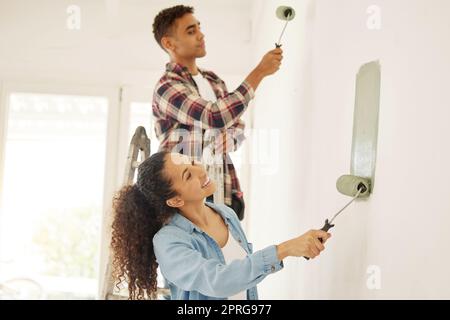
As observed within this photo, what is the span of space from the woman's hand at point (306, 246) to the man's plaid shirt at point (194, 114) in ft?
0.76

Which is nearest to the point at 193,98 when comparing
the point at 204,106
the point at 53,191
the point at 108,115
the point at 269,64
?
the point at 204,106

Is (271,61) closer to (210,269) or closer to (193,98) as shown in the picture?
(193,98)

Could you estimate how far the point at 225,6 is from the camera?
3.33ft

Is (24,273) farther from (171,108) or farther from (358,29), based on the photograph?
(358,29)

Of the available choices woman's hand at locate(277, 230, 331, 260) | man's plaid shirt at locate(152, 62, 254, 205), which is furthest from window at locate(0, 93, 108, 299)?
woman's hand at locate(277, 230, 331, 260)

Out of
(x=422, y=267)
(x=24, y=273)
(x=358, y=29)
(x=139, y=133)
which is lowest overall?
(x=24, y=273)

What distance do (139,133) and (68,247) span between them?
46 cm

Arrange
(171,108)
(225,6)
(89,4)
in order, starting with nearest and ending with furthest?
(171,108)
(225,6)
(89,4)

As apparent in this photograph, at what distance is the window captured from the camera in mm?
1175

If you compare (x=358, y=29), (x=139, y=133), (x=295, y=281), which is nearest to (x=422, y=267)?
(x=358, y=29)

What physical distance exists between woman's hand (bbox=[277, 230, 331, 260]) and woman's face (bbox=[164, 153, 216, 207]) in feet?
0.49

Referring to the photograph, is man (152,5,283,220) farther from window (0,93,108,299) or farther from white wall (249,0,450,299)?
window (0,93,108,299)

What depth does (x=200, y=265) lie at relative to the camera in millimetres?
584

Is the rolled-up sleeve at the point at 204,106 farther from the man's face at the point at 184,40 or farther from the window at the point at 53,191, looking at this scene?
the window at the point at 53,191
